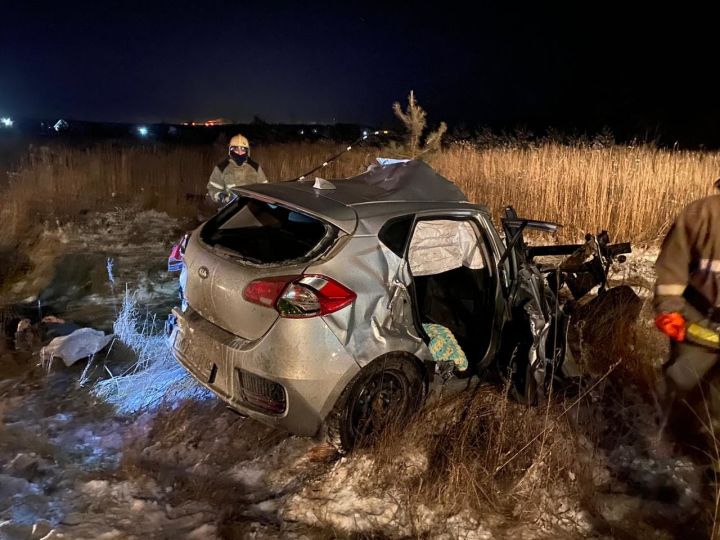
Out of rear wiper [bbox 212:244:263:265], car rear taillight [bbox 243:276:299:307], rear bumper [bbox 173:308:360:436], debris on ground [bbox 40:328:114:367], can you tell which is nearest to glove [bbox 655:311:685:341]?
rear bumper [bbox 173:308:360:436]

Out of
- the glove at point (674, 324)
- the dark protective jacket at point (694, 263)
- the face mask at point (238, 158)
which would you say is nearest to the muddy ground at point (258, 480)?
the glove at point (674, 324)

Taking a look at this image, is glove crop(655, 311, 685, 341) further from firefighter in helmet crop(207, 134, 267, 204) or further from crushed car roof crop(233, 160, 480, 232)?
firefighter in helmet crop(207, 134, 267, 204)

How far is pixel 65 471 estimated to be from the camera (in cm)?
300

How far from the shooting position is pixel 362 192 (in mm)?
3461

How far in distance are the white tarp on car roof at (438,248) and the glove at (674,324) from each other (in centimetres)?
143

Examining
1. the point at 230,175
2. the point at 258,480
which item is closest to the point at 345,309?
the point at 258,480

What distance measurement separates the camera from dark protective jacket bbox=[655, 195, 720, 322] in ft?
8.86

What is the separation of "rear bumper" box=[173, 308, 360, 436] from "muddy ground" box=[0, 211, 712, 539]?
0.39m

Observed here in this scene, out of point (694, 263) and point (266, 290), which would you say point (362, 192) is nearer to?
point (266, 290)

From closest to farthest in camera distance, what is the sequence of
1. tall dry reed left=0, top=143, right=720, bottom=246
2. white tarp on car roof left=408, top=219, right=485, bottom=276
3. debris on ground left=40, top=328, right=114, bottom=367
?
1. white tarp on car roof left=408, top=219, right=485, bottom=276
2. debris on ground left=40, top=328, right=114, bottom=367
3. tall dry reed left=0, top=143, right=720, bottom=246

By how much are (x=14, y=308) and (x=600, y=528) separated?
19.1 ft

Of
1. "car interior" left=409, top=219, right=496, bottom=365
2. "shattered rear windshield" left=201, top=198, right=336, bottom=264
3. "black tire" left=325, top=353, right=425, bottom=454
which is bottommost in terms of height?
"black tire" left=325, top=353, right=425, bottom=454

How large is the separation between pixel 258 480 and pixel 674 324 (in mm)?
2205

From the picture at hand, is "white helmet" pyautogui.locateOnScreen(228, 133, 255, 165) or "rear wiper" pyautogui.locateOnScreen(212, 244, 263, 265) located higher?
"white helmet" pyautogui.locateOnScreen(228, 133, 255, 165)
